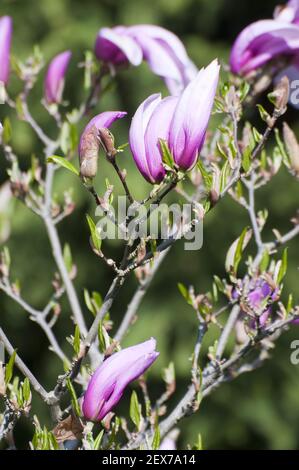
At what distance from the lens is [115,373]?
1.85 ft

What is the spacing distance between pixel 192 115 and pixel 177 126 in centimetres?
1

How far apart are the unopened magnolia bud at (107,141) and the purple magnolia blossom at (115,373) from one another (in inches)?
5.8

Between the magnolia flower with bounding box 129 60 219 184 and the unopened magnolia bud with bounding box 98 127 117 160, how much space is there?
22 millimetres

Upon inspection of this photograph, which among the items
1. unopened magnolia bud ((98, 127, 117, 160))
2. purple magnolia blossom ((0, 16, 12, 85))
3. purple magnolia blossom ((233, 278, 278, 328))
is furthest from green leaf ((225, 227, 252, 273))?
purple magnolia blossom ((0, 16, 12, 85))

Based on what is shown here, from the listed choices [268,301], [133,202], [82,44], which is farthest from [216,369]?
[82,44]

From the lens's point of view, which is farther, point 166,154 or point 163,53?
point 163,53

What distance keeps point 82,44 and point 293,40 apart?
2.01 meters

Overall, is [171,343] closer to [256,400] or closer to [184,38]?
Result: [256,400]

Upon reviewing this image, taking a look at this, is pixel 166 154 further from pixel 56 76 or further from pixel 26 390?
pixel 56 76

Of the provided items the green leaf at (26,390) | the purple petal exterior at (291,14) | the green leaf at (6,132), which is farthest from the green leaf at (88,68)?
the green leaf at (26,390)

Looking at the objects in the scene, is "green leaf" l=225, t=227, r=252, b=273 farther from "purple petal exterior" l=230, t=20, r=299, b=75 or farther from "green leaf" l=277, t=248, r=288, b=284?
"purple petal exterior" l=230, t=20, r=299, b=75

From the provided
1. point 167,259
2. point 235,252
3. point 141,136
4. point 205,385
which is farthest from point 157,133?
point 167,259

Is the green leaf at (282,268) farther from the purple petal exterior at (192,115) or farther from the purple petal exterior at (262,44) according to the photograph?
the purple petal exterior at (262,44)

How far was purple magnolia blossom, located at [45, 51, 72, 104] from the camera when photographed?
947 mm
